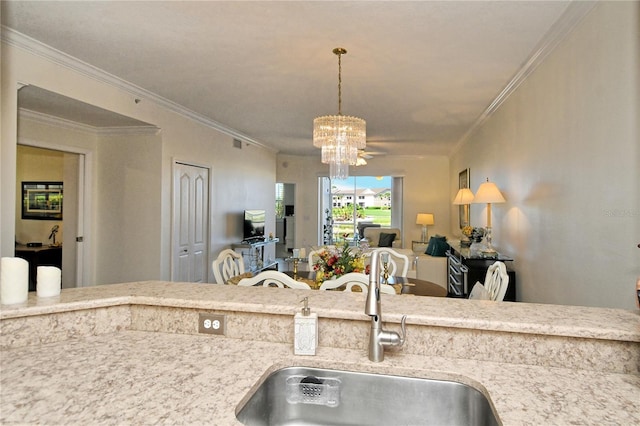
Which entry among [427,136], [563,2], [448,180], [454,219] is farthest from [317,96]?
[448,180]

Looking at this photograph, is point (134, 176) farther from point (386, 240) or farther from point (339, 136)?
point (386, 240)

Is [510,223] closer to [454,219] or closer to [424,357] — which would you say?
[424,357]

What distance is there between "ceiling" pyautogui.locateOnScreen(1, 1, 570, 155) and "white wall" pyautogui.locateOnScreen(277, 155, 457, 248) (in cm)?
410

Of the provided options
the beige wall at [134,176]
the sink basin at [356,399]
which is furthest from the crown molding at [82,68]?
the sink basin at [356,399]

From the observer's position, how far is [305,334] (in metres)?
1.20

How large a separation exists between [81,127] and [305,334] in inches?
181

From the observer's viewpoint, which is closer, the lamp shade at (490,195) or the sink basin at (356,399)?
the sink basin at (356,399)

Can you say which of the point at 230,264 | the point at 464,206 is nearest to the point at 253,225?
the point at 230,264

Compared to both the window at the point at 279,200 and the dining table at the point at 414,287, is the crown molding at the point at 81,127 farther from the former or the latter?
the window at the point at 279,200

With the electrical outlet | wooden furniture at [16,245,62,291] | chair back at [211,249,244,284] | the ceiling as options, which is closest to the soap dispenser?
the electrical outlet

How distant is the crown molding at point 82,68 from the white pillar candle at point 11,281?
243 cm

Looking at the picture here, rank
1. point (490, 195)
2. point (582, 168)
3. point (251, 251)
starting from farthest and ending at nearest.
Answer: point (251, 251)
point (490, 195)
point (582, 168)

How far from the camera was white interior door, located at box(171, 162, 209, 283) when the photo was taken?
4996mm

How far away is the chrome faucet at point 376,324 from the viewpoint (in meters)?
1.09
